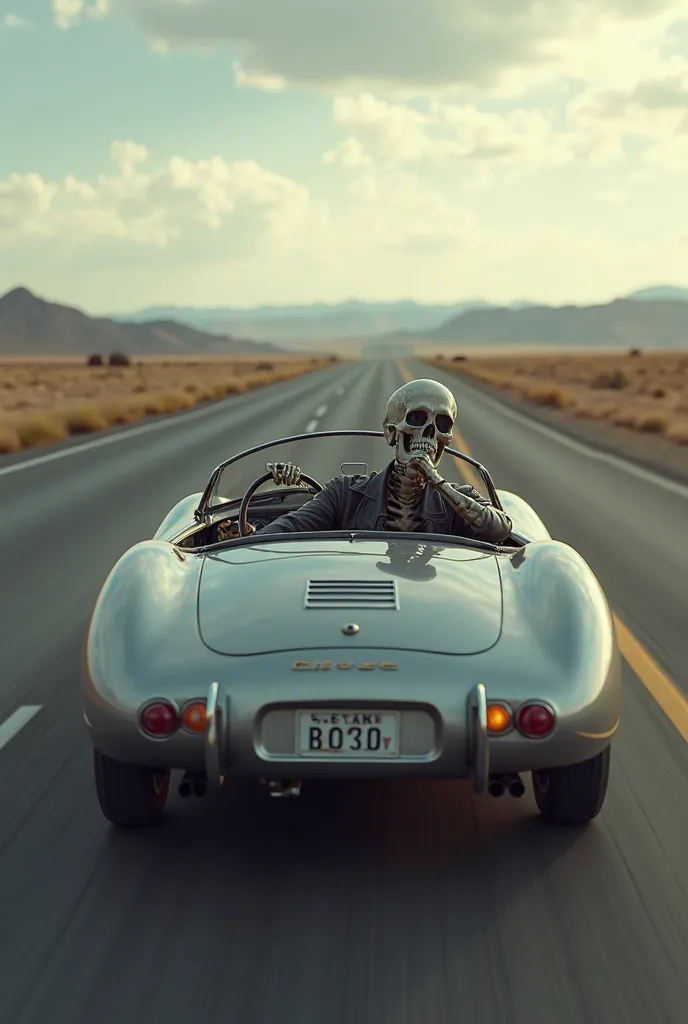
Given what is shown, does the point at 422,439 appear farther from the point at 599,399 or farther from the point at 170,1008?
the point at 599,399

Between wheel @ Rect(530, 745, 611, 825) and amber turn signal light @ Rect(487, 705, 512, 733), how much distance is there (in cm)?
58

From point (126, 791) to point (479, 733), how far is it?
4.44ft

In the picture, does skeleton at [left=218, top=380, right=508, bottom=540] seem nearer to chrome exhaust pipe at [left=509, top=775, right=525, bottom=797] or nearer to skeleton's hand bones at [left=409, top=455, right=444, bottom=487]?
skeleton's hand bones at [left=409, top=455, right=444, bottom=487]

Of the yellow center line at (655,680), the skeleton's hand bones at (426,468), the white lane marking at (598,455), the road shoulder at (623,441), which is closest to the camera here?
the skeleton's hand bones at (426,468)

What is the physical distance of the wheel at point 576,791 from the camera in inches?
164

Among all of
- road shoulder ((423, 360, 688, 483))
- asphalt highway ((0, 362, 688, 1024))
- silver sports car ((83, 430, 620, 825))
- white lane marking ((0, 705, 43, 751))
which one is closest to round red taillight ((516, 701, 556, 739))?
silver sports car ((83, 430, 620, 825))

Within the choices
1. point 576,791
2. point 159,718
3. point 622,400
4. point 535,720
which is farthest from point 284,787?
point 622,400

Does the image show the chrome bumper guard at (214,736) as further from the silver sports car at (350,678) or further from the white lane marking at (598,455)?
the white lane marking at (598,455)

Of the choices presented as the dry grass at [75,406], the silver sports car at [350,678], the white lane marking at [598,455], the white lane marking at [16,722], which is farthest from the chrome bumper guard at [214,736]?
the dry grass at [75,406]

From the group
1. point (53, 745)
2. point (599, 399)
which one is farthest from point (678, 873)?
point (599, 399)

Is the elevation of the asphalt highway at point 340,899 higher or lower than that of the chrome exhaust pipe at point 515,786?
lower

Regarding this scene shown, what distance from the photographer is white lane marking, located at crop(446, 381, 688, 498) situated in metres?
15.9

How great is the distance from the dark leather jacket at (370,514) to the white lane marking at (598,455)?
10100mm

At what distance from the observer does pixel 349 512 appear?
547 centimetres
